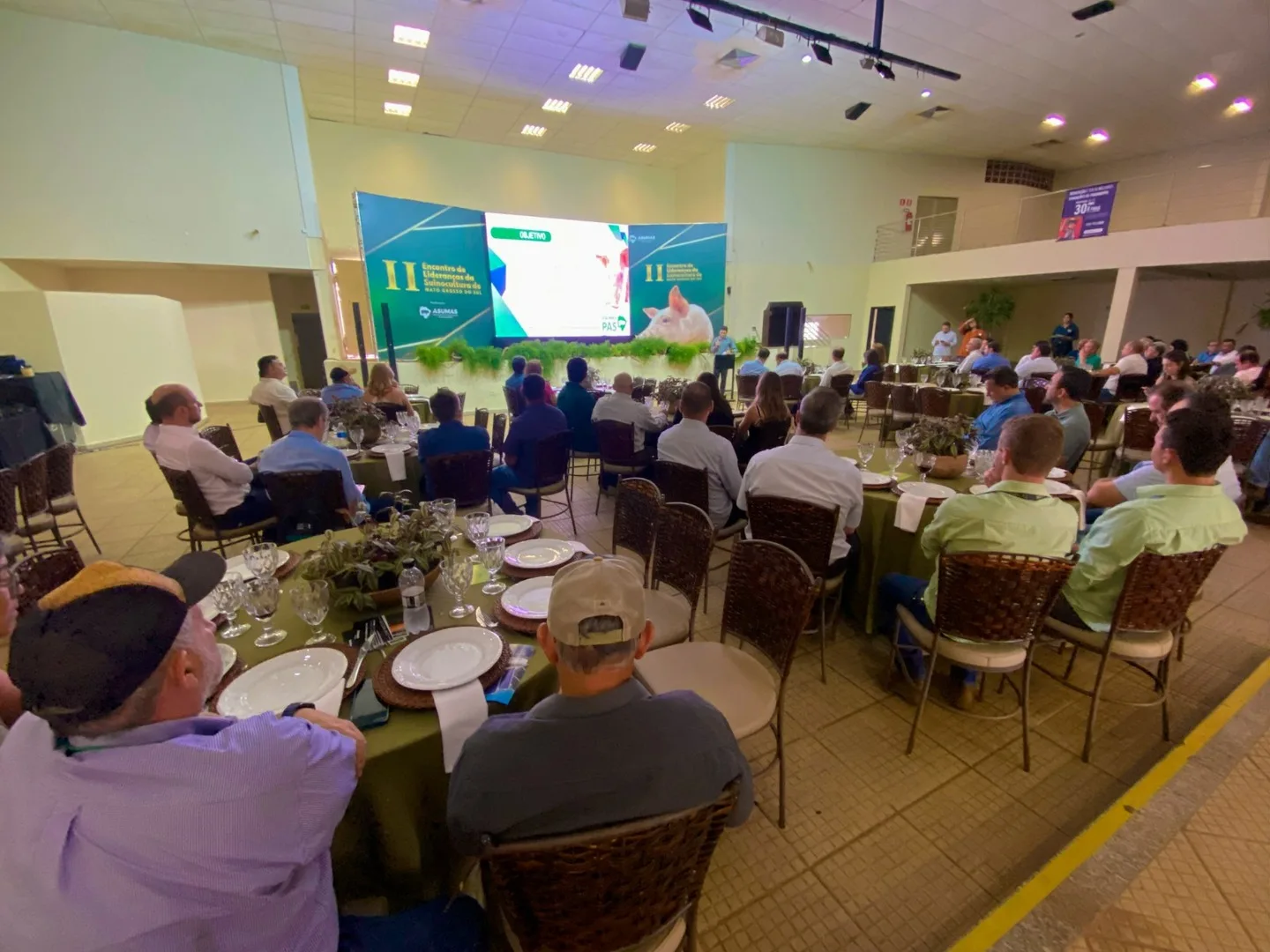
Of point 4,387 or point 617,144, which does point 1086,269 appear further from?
point 4,387

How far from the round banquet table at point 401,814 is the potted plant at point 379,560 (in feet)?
0.88

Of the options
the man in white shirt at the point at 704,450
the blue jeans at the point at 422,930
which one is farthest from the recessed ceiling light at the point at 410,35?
the blue jeans at the point at 422,930

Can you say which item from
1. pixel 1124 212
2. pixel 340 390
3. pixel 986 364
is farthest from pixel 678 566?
pixel 1124 212

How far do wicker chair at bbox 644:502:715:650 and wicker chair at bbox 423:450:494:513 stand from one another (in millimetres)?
1609

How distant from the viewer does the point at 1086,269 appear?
1016 cm

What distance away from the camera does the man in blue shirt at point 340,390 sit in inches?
196

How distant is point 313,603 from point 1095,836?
260 centimetres

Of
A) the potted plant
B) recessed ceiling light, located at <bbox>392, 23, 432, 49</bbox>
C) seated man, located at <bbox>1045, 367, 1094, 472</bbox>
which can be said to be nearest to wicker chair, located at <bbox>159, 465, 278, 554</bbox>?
the potted plant

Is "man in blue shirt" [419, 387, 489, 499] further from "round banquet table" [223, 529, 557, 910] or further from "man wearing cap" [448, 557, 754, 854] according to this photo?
"man wearing cap" [448, 557, 754, 854]

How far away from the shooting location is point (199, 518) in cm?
339

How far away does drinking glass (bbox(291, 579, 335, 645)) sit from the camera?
60.9 inches

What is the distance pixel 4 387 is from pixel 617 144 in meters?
11.8

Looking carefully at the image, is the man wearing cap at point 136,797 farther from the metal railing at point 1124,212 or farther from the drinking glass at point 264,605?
the metal railing at point 1124,212

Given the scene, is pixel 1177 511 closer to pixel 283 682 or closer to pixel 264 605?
pixel 283 682
